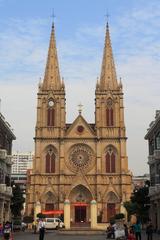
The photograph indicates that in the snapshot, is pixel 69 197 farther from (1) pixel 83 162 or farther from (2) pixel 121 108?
(2) pixel 121 108

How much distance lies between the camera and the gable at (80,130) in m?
78.1

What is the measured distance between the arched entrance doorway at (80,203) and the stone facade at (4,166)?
2213 cm

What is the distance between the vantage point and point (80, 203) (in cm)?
7494

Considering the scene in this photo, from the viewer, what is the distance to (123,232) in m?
30.5

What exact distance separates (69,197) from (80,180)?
3.59 metres

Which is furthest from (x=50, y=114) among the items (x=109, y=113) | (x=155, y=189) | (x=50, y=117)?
(x=155, y=189)

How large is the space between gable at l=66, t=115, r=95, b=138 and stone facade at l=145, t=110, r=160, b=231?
25.2m

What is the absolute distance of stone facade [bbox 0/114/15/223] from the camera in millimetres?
47562

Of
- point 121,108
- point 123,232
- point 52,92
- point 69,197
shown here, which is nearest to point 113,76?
point 121,108

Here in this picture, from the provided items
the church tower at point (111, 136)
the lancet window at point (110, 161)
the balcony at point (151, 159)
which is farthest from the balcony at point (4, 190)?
the lancet window at point (110, 161)

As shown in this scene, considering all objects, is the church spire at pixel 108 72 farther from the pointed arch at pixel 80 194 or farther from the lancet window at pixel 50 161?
the pointed arch at pixel 80 194

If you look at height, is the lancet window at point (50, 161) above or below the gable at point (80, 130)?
below

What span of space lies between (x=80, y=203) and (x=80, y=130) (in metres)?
13.5

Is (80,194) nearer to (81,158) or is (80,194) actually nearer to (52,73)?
(81,158)
